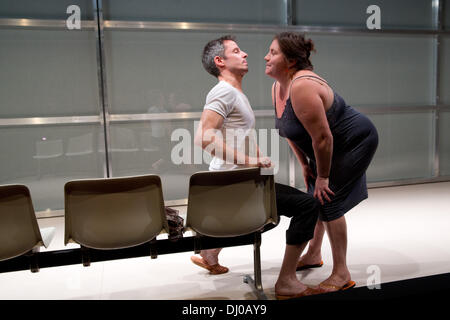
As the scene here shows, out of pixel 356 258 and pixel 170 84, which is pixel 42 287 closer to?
pixel 356 258

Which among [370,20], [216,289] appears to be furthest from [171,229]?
[370,20]

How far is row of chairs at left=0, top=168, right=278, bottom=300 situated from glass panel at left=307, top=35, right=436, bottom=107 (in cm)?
358

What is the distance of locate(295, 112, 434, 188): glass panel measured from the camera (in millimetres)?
5652

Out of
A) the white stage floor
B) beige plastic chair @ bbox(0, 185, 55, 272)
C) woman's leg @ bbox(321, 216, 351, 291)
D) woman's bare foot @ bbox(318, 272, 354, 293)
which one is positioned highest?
beige plastic chair @ bbox(0, 185, 55, 272)

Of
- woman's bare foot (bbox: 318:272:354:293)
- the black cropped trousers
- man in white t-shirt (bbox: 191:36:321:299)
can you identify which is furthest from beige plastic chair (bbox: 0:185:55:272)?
woman's bare foot (bbox: 318:272:354:293)

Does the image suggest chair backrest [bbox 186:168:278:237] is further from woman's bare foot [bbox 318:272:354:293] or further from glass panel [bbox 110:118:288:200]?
glass panel [bbox 110:118:288:200]

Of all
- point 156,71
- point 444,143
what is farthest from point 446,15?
point 156,71

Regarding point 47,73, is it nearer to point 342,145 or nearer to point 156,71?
point 156,71

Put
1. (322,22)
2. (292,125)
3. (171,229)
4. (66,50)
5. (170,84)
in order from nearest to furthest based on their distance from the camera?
(171,229) < (292,125) < (66,50) < (170,84) < (322,22)

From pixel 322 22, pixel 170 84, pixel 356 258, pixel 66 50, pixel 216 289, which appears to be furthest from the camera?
pixel 322 22

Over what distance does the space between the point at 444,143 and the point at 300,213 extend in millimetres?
4583
